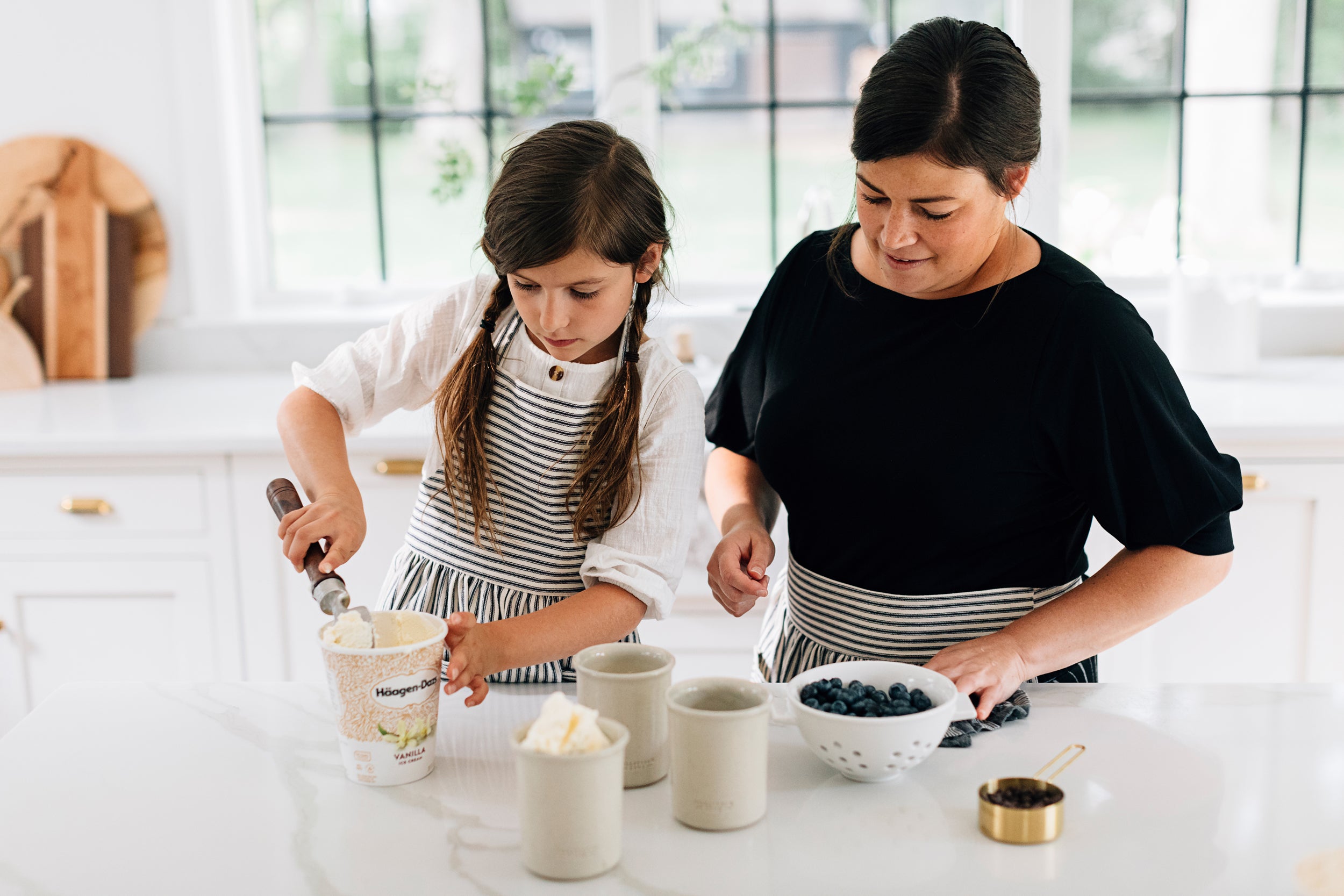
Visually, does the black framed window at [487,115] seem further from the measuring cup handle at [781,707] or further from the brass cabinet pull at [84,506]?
the measuring cup handle at [781,707]

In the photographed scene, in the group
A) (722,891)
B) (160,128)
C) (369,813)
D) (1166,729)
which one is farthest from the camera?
(160,128)

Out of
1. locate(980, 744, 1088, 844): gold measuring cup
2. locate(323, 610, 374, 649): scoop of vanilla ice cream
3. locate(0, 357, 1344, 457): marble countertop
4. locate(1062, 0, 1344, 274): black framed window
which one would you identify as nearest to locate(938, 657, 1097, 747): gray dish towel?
locate(980, 744, 1088, 844): gold measuring cup

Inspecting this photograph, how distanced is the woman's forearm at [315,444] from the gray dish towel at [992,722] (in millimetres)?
574

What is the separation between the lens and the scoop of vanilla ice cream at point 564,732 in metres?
0.76

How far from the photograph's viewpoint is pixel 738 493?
134cm

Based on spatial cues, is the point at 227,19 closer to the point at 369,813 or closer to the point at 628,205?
the point at 628,205

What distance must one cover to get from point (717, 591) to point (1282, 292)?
2008mm

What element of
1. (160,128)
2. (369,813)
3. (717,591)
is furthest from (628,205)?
(160,128)

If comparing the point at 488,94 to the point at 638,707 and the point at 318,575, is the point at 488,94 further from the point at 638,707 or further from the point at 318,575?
the point at 638,707

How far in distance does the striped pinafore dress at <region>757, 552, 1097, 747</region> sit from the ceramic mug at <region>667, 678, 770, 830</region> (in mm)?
379

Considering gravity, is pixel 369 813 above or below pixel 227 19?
below

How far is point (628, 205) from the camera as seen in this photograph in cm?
110

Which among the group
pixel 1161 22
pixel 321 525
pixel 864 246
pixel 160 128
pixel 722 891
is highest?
pixel 1161 22

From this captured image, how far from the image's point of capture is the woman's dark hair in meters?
1.03
